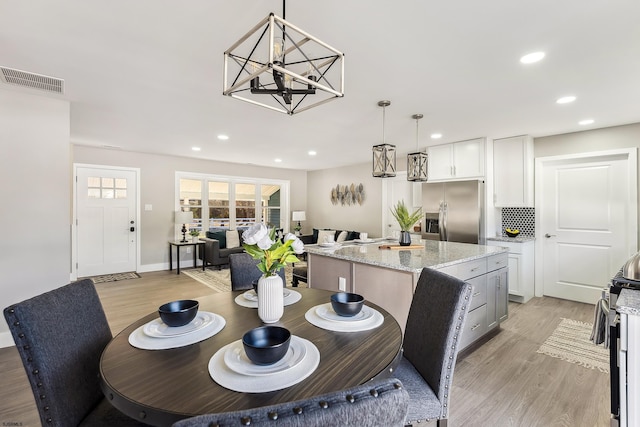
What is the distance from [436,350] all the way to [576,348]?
2510 mm

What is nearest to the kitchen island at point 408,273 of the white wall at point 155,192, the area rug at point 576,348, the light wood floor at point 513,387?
the light wood floor at point 513,387

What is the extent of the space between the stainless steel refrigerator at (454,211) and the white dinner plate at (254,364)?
4045 millimetres

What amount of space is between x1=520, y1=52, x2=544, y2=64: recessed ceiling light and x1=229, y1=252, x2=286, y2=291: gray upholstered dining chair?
94.5 inches

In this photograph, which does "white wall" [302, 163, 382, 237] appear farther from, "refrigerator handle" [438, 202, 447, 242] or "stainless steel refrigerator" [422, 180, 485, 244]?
"refrigerator handle" [438, 202, 447, 242]

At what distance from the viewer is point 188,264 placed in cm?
652

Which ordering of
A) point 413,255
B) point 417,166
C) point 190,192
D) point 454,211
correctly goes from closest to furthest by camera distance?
point 413,255 → point 417,166 → point 454,211 → point 190,192

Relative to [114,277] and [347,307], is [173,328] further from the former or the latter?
[114,277]

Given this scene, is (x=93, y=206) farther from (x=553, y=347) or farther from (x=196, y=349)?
(x=553, y=347)

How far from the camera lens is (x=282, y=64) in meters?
1.25

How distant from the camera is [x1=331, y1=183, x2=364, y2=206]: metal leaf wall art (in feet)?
23.2

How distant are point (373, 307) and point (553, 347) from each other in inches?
93.4

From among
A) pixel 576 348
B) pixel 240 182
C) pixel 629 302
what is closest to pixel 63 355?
pixel 629 302

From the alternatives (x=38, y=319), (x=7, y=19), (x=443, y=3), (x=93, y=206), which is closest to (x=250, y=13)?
(x=443, y=3)

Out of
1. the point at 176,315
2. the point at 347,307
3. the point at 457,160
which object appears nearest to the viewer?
the point at 176,315
